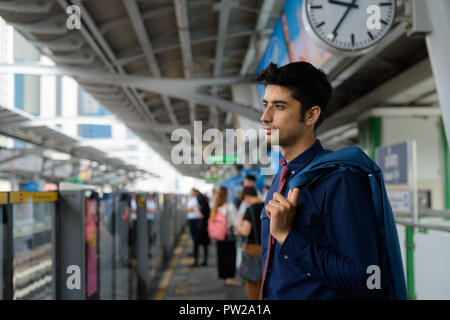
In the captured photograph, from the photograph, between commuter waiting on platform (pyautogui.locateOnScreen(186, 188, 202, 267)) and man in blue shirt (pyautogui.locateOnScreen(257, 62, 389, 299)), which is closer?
man in blue shirt (pyautogui.locateOnScreen(257, 62, 389, 299))

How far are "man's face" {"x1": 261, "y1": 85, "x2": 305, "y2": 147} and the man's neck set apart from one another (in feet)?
0.08

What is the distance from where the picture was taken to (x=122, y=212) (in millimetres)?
5906

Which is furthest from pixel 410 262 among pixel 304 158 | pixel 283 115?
pixel 283 115

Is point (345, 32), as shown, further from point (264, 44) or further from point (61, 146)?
point (61, 146)

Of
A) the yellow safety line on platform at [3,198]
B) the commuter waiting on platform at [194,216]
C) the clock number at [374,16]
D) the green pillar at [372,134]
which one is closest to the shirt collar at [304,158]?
the yellow safety line on platform at [3,198]

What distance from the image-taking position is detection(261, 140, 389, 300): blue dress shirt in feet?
3.94

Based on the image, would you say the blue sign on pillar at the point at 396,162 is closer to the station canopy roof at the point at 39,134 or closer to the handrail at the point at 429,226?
the handrail at the point at 429,226

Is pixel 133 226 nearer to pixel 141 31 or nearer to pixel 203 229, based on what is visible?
pixel 141 31

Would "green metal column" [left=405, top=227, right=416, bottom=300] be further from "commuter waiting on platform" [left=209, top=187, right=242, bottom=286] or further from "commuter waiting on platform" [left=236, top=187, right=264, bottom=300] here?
"commuter waiting on platform" [left=209, top=187, right=242, bottom=286]

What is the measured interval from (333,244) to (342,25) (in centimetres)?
296

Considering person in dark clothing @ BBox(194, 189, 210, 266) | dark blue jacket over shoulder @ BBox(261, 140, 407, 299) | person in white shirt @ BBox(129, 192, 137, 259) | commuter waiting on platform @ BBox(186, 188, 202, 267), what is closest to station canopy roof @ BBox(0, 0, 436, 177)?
person in white shirt @ BBox(129, 192, 137, 259)

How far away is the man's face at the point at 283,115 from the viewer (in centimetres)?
142

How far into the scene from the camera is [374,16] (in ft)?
11.3
